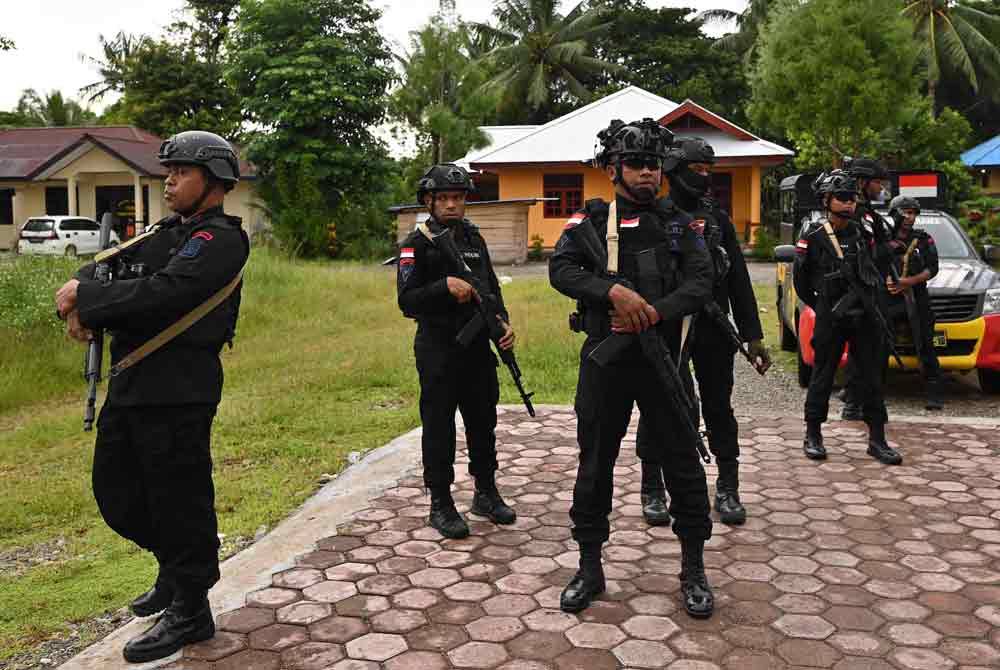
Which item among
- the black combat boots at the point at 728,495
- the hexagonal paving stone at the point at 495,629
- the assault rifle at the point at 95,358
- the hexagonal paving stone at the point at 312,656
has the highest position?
the assault rifle at the point at 95,358

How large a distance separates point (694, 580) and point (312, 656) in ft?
5.13

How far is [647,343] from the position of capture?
3848 mm

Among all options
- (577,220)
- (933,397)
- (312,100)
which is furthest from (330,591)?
(312,100)

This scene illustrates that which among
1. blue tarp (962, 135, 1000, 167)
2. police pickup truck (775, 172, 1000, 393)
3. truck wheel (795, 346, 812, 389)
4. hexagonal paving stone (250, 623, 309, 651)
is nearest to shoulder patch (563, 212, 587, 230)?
hexagonal paving stone (250, 623, 309, 651)

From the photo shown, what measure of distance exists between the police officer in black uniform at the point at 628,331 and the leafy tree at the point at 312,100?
24.2 metres

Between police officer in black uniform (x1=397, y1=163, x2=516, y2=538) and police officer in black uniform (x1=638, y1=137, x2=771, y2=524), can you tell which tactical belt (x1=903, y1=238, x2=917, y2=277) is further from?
police officer in black uniform (x1=397, y1=163, x2=516, y2=538)

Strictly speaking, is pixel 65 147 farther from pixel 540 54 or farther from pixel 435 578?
pixel 435 578

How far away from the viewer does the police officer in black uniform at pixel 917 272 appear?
7738mm

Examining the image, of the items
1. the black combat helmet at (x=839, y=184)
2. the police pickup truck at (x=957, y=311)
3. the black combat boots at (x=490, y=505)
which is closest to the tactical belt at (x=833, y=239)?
the black combat helmet at (x=839, y=184)

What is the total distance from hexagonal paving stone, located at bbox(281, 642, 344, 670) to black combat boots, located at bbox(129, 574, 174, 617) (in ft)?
1.96

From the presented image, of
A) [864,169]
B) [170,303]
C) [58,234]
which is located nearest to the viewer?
[170,303]

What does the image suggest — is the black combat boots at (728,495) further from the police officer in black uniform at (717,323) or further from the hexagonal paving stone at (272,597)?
the hexagonal paving stone at (272,597)

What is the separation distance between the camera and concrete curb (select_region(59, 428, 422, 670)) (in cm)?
377

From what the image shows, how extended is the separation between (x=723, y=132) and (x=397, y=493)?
80.4 ft
